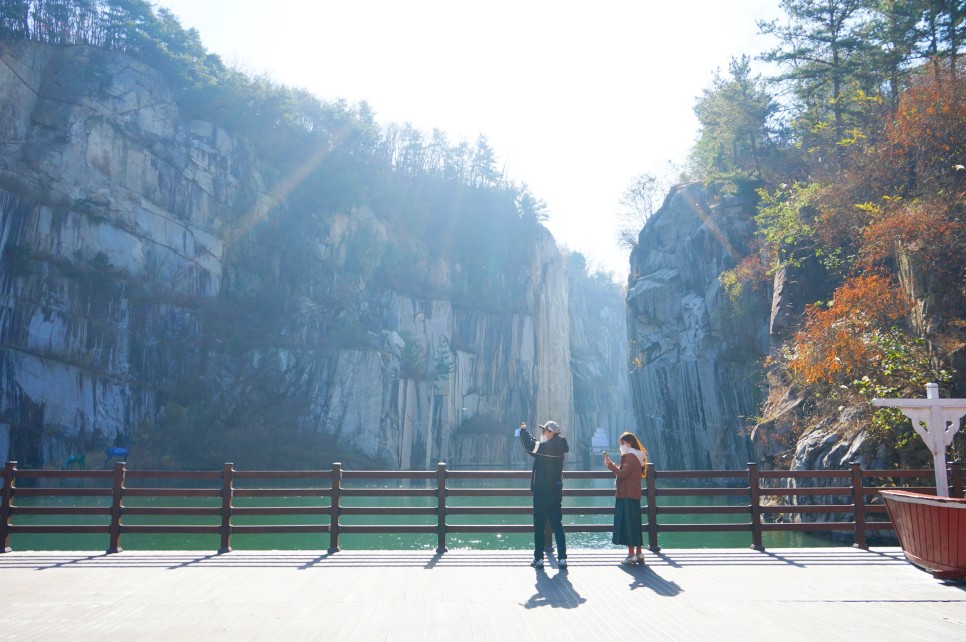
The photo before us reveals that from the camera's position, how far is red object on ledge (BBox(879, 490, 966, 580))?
6.91m

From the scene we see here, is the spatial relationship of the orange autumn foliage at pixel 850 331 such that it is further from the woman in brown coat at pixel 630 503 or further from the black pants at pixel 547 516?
the black pants at pixel 547 516

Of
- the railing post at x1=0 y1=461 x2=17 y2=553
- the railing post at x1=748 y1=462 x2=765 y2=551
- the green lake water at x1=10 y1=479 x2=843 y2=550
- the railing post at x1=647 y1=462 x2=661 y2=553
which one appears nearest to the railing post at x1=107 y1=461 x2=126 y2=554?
the railing post at x1=0 y1=461 x2=17 y2=553

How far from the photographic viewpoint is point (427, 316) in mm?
49625

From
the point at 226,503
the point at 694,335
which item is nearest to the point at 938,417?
the point at 226,503

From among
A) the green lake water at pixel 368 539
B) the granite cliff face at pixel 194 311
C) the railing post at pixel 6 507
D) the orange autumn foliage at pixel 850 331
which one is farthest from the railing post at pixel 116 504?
the granite cliff face at pixel 194 311

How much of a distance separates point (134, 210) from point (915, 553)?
4049 centimetres

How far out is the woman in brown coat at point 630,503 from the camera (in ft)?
26.9

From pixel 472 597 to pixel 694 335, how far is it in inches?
1212

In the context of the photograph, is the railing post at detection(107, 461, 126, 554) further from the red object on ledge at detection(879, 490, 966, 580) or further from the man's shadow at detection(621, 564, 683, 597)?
the red object on ledge at detection(879, 490, 966, 580)

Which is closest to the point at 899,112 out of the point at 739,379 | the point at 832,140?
the point at 832,140

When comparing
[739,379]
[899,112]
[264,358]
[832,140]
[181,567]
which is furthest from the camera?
[264,358]

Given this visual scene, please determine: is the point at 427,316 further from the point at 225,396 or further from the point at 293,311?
the point at 225,396

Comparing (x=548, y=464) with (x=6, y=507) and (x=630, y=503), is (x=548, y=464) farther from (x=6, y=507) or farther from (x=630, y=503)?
(x=6, y=507)

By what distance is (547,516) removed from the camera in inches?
324
